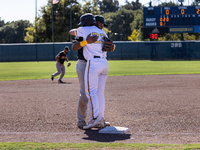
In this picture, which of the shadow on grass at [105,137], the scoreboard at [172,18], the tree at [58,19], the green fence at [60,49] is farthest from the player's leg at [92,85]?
the tree at [58,19]

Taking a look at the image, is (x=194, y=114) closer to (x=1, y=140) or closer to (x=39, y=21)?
(x=1, y=140)

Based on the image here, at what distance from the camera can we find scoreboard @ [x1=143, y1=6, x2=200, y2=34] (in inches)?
1358

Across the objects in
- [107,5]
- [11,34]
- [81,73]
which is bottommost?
[81,73]

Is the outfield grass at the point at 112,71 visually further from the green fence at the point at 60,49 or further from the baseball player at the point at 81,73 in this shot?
the green fence at the point at 60,49

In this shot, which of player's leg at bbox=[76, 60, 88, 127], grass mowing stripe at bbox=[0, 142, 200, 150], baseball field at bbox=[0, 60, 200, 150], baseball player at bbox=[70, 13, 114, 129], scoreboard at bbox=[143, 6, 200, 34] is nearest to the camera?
grass mowing stripe at bbox=[0, 142, 200, 150]

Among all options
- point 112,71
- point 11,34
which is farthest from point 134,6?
point 112,71

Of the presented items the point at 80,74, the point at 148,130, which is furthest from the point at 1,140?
the point at 148,130

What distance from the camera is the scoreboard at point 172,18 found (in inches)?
1358

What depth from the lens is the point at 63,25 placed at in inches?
2282

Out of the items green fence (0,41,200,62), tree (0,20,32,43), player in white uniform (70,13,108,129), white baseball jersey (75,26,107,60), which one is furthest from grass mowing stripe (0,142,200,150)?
tree (0,20,32,43)

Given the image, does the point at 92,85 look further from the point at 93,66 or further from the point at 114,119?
the point at 114,119

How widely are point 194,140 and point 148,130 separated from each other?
85cm

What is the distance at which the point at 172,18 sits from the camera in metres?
34.9

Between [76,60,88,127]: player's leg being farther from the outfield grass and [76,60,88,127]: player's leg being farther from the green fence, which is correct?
the green fence
